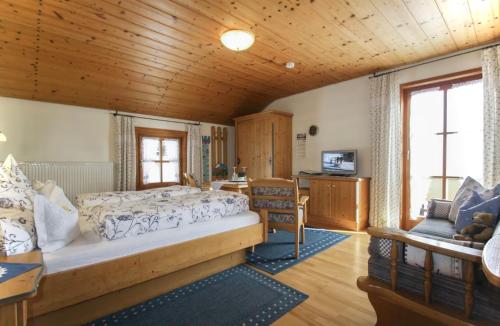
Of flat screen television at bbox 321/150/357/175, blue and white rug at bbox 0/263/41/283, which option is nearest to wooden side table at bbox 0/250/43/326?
blue and white rug at bbox 0/263/41/283

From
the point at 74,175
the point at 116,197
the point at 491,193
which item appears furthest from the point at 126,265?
the point at 491,193

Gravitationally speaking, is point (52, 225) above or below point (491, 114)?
below

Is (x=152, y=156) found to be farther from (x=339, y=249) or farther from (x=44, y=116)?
(x=339, y=249)

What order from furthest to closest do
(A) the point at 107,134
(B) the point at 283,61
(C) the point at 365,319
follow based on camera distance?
(A) the point at 107,134, (B) the point at 283,61, (C) the point at 365,319

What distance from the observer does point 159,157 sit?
524 cm

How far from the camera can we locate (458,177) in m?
3.44

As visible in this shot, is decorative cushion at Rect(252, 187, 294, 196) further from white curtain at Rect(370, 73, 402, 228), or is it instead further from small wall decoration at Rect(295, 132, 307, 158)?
small wall decoration at Rect(295, 132, 307, 158)

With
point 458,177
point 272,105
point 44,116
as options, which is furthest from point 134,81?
point 458,177

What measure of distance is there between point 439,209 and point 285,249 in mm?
1913

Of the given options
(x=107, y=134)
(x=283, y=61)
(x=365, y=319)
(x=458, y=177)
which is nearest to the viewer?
(x=365, y=319)

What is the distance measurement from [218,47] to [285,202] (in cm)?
224

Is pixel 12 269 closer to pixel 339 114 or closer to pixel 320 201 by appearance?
pixel 320 201

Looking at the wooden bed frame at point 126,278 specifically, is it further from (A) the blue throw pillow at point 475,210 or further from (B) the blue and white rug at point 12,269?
(A) the blue throw pillow at point 475,210

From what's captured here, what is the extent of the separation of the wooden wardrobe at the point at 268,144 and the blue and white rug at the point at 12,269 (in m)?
4.15
